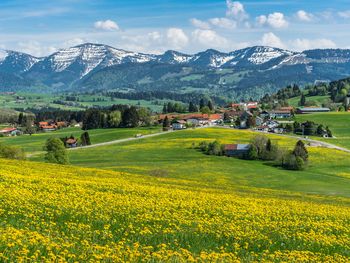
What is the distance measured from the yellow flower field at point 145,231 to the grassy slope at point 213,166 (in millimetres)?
44395

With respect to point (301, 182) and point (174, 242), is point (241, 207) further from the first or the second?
point (301, 182)

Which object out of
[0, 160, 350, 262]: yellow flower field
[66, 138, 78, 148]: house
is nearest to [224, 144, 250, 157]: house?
[66, 138, 78, 148]: house

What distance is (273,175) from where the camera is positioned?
94938mm

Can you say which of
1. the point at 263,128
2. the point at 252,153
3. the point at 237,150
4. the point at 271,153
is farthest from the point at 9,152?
the point at 263,128

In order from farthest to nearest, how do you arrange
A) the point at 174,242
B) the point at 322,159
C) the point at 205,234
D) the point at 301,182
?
1. the point at 322,159
2. the point at 301,182
3. the point at 205,234
4. the point at 174,242

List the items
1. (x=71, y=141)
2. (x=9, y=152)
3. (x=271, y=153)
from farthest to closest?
(x=71, y=141) < (x=271, y=153) < (x=9, y=152)

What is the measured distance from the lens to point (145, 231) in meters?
17.7

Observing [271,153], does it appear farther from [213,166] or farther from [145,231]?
[145,231]

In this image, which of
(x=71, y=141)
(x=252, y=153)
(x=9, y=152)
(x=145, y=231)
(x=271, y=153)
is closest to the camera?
Result: (x=145, y=231)

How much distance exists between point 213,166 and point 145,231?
86.8 meters

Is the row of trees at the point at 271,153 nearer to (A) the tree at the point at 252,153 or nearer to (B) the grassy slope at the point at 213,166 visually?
(A) the tree at the point at 252,153

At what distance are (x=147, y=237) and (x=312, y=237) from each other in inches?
319

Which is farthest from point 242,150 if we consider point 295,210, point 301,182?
point 295,210

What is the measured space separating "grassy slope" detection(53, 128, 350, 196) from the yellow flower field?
146 feet
